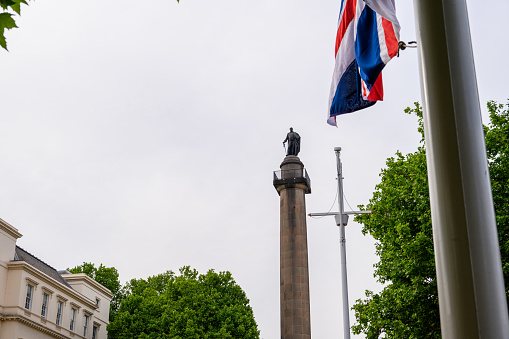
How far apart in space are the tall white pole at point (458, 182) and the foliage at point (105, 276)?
7713cm

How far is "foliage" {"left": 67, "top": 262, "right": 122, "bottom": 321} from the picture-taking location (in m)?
77.3

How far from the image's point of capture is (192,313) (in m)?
59.2

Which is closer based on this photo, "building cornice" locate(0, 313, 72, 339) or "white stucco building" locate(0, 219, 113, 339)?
"building cornice" locate(0, 313, 72, 339)

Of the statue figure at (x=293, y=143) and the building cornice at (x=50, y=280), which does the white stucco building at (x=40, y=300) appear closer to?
the building cornice at (x=50, y=280)

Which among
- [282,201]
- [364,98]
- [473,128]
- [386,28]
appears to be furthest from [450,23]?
[282,201]

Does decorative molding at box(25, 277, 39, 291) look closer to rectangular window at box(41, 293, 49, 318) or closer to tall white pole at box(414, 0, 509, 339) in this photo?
rectangular window at box(41, 293, 49, 318)

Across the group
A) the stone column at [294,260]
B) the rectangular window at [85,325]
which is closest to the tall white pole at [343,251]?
the stone column at [294,260]

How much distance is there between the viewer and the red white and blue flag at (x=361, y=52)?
721 centimetres

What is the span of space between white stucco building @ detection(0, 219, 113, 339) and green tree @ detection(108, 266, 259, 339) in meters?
3.66

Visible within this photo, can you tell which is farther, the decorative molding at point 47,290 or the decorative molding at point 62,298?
the decorative molding at point 62,298

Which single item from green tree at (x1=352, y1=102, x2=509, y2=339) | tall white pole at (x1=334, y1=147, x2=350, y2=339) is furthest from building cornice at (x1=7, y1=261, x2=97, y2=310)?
tall white pole at (x1=334, y1=147, x2=350, y2=339)

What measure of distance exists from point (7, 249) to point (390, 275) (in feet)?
111

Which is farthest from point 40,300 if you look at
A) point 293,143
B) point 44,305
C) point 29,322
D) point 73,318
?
point 293,143

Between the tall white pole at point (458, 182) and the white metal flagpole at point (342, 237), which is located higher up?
the white metal flagpole at point (342, 237)
